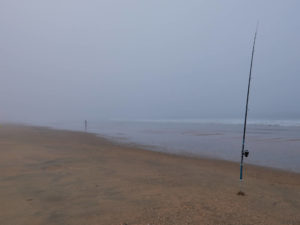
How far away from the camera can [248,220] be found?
3.69 metres

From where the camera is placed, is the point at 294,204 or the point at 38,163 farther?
the point at 38,163

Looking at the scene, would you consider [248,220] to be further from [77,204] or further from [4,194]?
[4,194]

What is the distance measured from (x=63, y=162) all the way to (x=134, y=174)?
9.92ft

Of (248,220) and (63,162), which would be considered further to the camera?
(63,162)

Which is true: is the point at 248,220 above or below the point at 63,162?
above

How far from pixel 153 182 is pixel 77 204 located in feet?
7.74

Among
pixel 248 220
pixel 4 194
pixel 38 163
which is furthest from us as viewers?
pixel 38 163

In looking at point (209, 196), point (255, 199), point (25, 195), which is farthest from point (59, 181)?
point (255, 199)

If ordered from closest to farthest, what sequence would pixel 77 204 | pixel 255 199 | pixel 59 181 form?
1. pixel 77 204
2. pixel 255 199
3. pixel 59 181

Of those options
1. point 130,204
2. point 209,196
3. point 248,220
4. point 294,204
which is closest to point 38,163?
point 130,204

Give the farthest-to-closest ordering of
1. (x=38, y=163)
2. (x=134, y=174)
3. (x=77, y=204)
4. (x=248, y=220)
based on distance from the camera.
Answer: (x=38, y=163) < (x=134, y=174) < (x=77, y=204) < (x=248, y=220)

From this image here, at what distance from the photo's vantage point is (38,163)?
7570 mm

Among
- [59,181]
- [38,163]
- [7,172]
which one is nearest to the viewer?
[59,181]

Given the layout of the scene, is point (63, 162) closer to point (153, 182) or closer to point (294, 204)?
point (153, 182)
